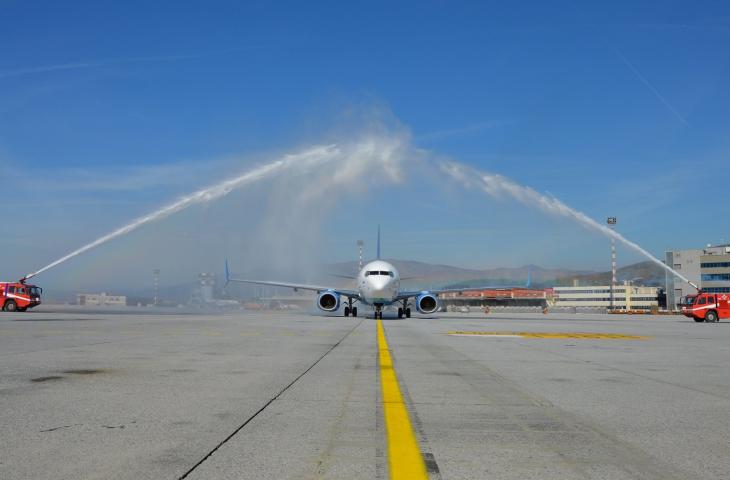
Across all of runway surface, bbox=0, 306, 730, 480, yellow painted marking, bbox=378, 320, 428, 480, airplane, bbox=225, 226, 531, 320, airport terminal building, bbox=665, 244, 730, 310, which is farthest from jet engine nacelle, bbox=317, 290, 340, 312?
airport terminal building, bbox=665, 244, 730, 310

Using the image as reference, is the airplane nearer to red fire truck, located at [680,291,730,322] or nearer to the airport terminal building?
red fire truck, located at [680,291,730,322]

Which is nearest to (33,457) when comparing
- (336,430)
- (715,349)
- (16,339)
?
(336,430)

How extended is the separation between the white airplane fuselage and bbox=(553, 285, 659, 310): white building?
13461 centimetres

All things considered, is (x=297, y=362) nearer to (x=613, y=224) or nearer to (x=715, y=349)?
(x=715, y=349)

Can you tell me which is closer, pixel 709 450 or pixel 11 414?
pixel 709 450

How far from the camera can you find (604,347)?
739 inches

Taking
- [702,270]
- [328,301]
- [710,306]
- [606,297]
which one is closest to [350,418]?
[328,301]

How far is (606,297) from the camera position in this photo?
18688cm

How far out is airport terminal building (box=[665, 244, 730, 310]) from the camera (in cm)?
13338

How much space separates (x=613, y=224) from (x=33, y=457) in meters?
117

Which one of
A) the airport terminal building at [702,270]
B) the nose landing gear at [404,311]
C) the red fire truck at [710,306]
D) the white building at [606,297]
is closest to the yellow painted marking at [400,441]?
the nose landing gear at [404,311]

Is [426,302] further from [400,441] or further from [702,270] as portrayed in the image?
[702,270]

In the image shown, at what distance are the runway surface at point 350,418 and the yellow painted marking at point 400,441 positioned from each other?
0.11 feet

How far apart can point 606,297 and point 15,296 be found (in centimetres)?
17130
